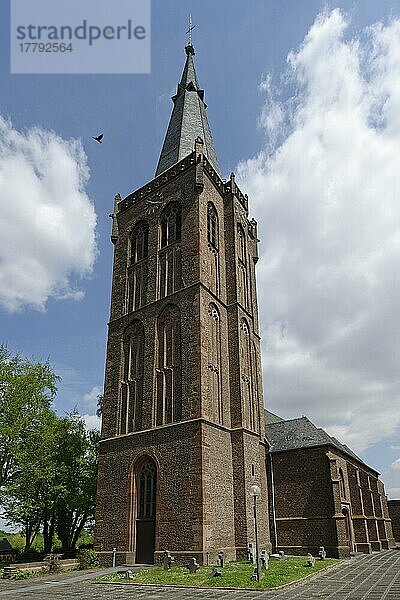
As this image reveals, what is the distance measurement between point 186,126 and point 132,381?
21.3 meters

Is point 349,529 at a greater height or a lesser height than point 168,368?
lesser

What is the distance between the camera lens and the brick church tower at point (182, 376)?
24.1 meters

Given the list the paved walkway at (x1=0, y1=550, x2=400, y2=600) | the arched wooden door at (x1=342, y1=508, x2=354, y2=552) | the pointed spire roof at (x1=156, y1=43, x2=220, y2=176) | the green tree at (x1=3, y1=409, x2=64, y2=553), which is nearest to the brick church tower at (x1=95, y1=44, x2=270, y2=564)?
the pointed spire roof at (x1=156, y1=43, x2=220, y2=176)

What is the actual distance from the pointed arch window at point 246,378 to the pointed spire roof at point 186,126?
13.2 meters

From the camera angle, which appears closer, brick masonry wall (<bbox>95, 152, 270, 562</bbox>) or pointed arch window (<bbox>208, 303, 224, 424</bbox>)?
brick masonry wall (<bbox>95, 152, 270, 562</bbox>)

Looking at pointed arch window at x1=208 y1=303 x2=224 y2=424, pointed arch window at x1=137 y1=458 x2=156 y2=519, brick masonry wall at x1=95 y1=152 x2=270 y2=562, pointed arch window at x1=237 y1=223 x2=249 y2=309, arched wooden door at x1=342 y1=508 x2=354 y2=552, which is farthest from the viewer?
arched wooden door at x1=342 y1=508 x2=354 y2=552

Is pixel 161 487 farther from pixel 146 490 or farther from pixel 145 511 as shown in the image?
pixel 145 511

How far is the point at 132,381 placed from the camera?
29125 mm

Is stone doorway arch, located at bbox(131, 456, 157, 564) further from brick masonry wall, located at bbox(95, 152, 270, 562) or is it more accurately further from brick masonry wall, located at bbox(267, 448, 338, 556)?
brick masonry wall, located at bbox(267, 448, 338, 556)

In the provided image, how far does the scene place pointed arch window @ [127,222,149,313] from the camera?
31.6 meters

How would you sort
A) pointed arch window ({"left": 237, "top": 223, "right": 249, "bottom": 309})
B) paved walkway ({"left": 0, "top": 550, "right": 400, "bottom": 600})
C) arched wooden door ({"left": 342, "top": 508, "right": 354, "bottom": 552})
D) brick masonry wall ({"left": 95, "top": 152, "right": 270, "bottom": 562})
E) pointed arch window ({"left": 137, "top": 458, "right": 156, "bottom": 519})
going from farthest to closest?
1. arched wooden door ({"left": 342, "top": 508, "right": 354, "bottom": 552})
2. pointed arch window ({"left": 237, "top": 223, "right": 249, "bottom": 309})
3. pointed arch window ({"left": 137, "top": 458, "right": 156, "bottom": 519})
4. brick masonry wall ({"left": 95, "top": 152, "right": 270, "bottom": 562})
5. paved walkway ({"left": 0, "top": 550, "right": 400, "bottom": 600})

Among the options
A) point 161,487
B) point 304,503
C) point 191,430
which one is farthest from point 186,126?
point 304,503

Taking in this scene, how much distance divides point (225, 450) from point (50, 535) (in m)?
18.2

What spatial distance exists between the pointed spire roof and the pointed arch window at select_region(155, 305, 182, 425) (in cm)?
1334
